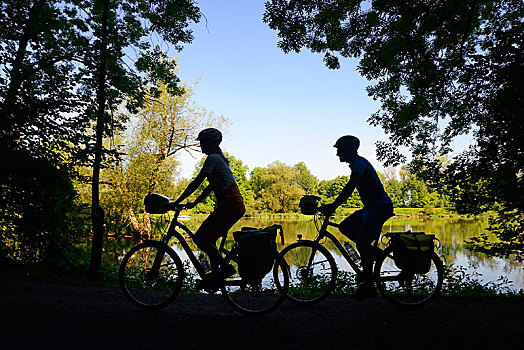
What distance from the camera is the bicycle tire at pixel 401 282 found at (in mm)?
4039

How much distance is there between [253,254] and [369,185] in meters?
1.62

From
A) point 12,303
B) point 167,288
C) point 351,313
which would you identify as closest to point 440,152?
point 351,313

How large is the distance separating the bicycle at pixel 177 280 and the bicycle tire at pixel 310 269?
0.30 metres

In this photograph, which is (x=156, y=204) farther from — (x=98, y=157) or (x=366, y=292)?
(x=98, y=157)

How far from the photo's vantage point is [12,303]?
4.18 meters

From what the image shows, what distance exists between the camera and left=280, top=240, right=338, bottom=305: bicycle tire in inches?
167

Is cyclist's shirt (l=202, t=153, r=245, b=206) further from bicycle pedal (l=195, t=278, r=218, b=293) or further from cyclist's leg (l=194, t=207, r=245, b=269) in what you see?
bicycle pedal (l=195, t=278, r=218, b=293)

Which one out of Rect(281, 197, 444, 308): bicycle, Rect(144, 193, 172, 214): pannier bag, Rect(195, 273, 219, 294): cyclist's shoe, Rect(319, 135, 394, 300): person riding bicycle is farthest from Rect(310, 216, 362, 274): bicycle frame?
Rect(144, 193, 172, 214): pannier bag

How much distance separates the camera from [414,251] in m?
3.88

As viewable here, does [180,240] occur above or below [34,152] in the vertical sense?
below

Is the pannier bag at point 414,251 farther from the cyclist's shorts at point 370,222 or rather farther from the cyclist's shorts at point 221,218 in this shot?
the cyclist's shorts at point 221,218

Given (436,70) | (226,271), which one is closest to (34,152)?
(226,271)

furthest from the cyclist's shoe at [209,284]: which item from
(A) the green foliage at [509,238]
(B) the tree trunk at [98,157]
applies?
(A) the green foliage at [509,238]

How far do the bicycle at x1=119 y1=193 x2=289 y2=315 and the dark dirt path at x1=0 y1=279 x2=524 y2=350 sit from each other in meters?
0.15
